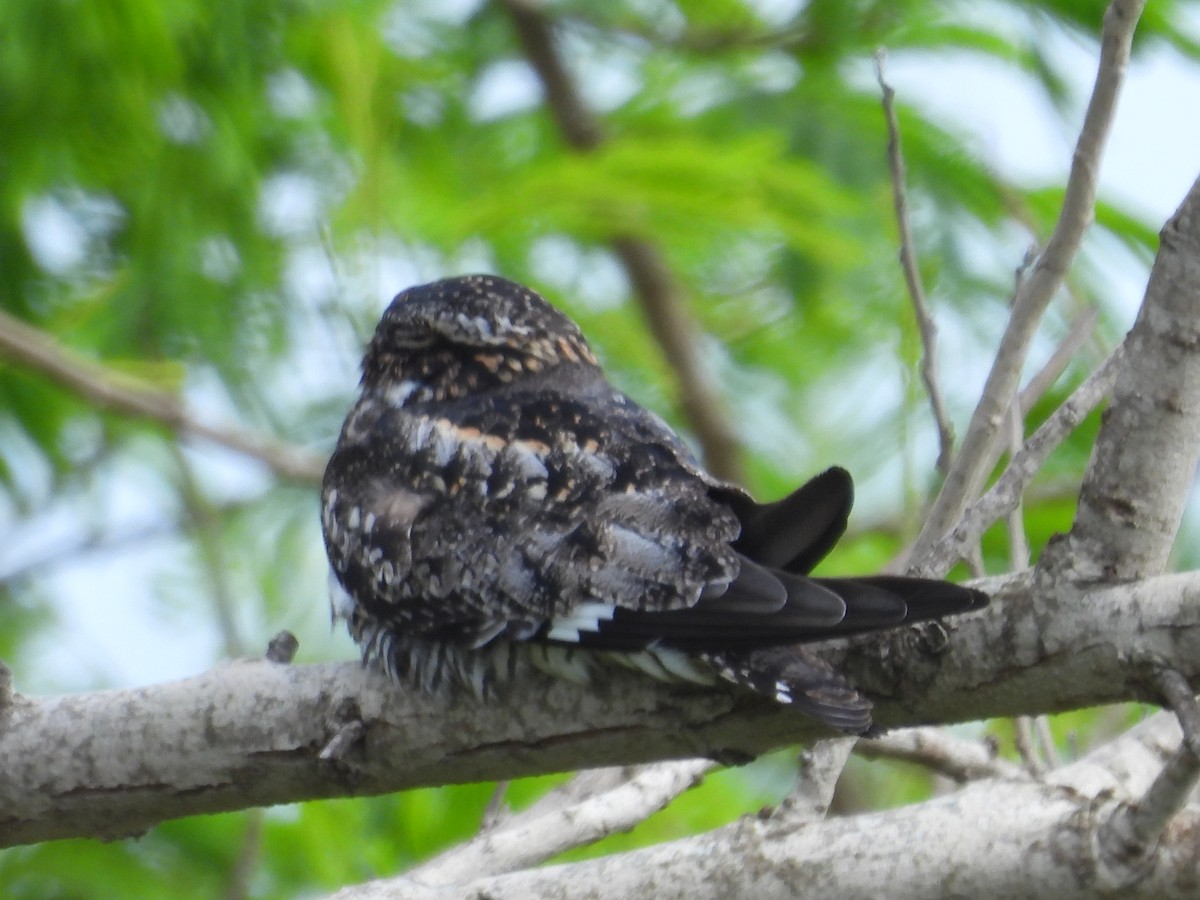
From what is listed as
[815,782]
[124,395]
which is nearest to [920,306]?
[815,782]

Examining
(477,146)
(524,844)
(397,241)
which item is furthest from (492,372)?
(477,146)

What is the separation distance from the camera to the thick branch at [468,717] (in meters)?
1.69

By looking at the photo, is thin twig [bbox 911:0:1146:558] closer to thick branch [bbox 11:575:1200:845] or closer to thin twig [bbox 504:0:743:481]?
thick branch [bbox 11:575:1200:845]

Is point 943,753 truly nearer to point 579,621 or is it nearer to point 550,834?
point 550,834

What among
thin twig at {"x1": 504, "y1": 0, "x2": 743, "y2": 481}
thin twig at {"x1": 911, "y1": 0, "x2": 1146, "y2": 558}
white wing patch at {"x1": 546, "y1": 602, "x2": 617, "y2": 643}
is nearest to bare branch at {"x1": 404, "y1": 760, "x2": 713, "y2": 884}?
white wing patch at {"x1": 546, "y1": 602, "x2": 617, "y2": 643}

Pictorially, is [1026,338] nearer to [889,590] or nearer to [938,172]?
[889,590]

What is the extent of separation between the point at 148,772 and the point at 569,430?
2.52 feet

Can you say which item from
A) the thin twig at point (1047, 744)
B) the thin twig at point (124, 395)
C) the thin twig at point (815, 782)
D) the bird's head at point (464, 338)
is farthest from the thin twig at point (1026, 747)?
the thin twig at point (124, 395)

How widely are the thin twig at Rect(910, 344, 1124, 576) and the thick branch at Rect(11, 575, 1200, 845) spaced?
20 centimetres

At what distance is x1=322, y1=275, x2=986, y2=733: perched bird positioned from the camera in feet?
5.86

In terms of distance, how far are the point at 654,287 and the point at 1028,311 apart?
316 cm

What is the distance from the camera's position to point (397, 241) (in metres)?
3.94

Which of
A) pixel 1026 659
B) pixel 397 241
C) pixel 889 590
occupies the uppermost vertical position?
pixel 397 241

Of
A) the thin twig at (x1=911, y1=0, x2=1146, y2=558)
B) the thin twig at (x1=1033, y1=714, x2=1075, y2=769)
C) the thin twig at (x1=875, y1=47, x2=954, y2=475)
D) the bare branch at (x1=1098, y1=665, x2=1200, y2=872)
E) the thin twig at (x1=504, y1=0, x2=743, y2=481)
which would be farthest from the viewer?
the thin twig at (x1=504, y1=0, x2=743, y2=481)
